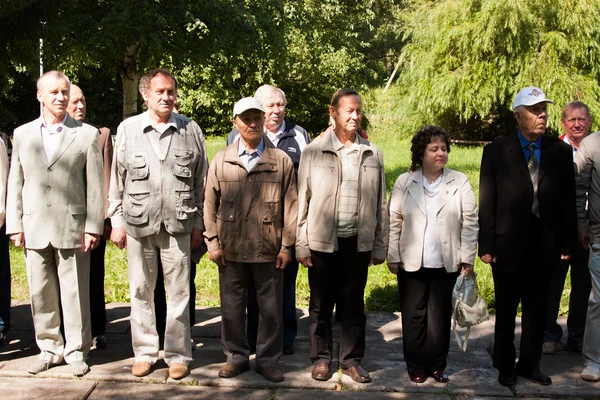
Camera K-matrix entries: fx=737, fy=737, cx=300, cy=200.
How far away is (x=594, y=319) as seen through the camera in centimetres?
527

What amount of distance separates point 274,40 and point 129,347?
416 inches

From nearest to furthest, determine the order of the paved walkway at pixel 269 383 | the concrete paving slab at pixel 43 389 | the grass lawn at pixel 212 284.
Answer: the concrete paving slab at pixel 43 389
the paved walkway at pixel 269 383
the grass lawn at pixel 212 284

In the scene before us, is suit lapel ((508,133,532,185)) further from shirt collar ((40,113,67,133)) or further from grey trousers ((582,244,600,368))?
shirt collar ((40,113,67,133))

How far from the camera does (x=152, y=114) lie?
16.7 feet

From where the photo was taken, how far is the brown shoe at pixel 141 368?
16.9 ft

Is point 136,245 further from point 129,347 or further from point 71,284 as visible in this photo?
point 129,347

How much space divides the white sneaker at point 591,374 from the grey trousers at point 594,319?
0.04m

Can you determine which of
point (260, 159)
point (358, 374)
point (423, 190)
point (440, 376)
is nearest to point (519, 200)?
point (423, 190)

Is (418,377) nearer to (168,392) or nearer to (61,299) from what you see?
(168,392)

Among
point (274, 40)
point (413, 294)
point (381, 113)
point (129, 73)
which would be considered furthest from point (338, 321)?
point (381, 113)

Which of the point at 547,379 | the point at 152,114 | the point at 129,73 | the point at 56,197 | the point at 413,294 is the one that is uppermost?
the point at 129,73

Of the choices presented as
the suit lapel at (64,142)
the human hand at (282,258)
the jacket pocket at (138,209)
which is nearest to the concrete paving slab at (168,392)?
the human hand at (282,258)

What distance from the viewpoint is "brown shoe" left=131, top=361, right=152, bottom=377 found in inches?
203

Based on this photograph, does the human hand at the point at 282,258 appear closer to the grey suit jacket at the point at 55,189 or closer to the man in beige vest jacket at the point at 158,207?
the man in beige vest jacket at the point at 158,207
